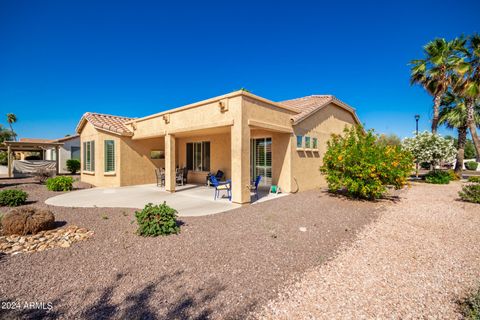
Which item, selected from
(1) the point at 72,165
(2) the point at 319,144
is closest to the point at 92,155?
(1) the point at 72,165

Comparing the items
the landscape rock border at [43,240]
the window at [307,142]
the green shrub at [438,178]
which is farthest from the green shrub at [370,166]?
the green shrub at [438,178]

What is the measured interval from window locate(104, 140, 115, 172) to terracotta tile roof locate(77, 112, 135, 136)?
0.87 m

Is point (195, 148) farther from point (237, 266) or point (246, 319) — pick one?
point (246, 319)

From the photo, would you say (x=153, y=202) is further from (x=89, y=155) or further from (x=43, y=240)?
(x=89, y=155)

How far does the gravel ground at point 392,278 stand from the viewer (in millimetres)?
2936

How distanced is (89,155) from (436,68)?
2727 cm

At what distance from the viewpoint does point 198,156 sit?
48.7 feet

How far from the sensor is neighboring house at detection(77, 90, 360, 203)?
859cm

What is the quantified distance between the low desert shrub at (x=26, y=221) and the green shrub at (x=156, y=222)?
240 cm

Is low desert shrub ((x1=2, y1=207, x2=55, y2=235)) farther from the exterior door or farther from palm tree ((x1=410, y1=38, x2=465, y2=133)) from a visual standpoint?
palm tree ((x1=410, y1=38, x2=465, y2=133))

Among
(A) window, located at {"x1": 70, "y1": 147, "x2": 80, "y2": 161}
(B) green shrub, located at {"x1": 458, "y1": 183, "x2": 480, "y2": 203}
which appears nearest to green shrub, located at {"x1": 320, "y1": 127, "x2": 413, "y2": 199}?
(B) green shrub, located at {"x1": 458, "y1": 183, "x2": 480, "y2": 203}

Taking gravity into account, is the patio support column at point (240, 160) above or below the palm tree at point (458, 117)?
below

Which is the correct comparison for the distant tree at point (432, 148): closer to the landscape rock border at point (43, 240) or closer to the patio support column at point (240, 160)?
the patio support column at point (240, 160)

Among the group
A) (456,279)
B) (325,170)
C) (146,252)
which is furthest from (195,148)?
(456,279)
